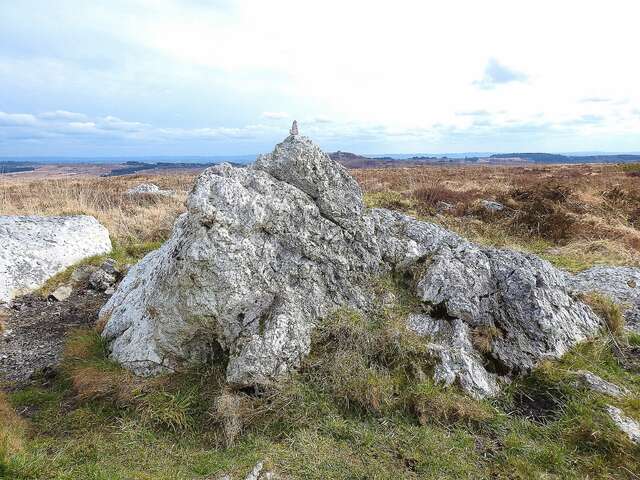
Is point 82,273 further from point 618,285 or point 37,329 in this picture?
point 618,285

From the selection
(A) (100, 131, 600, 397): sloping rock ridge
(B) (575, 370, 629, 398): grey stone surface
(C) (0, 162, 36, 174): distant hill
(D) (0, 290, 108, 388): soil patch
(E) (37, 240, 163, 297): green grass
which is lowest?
(D) (0, 290, 108, 388): soil patch

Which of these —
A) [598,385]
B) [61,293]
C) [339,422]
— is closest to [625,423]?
[598,385]

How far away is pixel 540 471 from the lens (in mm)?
4688

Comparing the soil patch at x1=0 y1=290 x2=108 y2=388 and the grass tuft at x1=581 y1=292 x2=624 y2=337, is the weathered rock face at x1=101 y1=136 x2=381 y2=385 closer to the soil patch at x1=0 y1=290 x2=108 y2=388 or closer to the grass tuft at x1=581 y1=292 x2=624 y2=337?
the soil patch at x1=0 y1=290 x2=108 y2=388

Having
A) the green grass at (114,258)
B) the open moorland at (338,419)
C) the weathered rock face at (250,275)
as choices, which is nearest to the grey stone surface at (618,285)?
the open moorland at (338,419)

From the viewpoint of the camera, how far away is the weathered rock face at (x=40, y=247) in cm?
1019

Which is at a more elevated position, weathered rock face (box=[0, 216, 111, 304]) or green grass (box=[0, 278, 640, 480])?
weathered rock face (box=[0, 216, 111, 304])

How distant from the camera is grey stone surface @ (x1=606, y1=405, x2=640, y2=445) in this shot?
16.2ft

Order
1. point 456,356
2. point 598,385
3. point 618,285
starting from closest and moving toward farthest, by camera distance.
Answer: point 598,385 → point 456,356 → point 618,285

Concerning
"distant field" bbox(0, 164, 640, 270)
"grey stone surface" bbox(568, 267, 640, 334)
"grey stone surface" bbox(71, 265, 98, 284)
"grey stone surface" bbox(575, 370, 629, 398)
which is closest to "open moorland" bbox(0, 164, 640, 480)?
"grey stone surface" bbox(575, 370, 629, 398)

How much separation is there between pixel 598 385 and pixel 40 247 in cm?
1226

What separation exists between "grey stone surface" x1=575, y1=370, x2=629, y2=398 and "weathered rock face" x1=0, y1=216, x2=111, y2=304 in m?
11.3

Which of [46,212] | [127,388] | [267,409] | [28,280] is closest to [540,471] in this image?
[267,409]

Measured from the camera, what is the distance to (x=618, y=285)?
30.8ft
